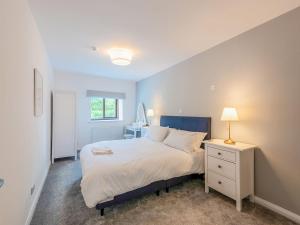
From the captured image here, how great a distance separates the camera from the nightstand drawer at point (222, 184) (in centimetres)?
227

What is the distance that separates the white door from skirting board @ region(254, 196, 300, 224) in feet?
13.7

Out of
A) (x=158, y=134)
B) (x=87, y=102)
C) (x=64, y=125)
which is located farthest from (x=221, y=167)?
(x=87, y=102)

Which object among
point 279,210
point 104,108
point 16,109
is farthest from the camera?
point 104,108

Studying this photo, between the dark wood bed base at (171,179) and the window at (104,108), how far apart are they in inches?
88.5

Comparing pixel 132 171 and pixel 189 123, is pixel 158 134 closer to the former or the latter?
pixel 189 123

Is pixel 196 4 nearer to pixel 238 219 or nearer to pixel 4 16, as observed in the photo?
pixel 4 16

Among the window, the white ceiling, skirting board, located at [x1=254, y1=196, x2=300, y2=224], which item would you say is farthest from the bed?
the window

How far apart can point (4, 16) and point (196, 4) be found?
6.14ft

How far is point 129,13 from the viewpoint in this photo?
2070mm

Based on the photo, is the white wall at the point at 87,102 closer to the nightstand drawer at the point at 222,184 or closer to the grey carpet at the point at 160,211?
the grey carpet at the point at 160,211

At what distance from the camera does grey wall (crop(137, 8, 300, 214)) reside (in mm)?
2018

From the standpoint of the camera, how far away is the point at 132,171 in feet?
7.35

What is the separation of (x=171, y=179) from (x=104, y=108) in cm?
389

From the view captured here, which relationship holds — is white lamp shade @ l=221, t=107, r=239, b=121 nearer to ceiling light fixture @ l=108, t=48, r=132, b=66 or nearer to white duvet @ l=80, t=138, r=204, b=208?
white duvet @ l=80, t=138, r=204, b=208
